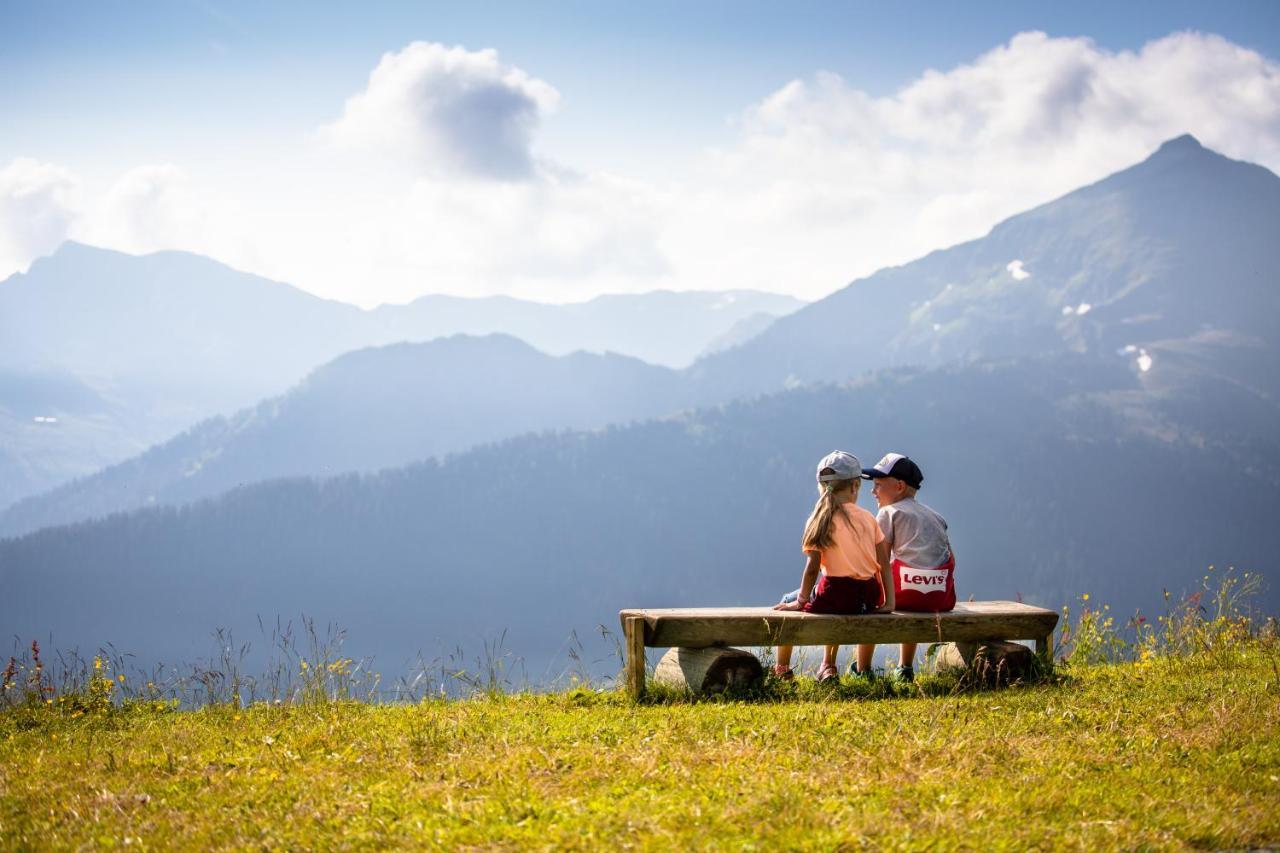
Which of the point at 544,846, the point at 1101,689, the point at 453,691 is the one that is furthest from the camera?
the point at 453,691

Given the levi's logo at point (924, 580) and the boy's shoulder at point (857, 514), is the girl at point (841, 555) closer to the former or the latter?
the boy's shoulder at point (857, 514)

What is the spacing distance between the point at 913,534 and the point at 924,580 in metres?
0.43


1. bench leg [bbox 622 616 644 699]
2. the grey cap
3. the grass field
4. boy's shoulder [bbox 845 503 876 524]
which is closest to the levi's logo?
boy's shoulder [bbox 845 503 876 524]

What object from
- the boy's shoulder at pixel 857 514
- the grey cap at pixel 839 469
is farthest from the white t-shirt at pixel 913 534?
the grey cap at pixel 839 469

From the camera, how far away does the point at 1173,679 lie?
30.1ft

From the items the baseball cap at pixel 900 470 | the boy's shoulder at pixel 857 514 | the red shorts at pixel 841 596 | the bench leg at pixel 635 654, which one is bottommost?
the bench leg at pixel 635 654

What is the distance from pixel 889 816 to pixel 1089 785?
4.53ft

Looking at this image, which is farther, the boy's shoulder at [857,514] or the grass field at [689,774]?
the boy's shoulder at [857,514]

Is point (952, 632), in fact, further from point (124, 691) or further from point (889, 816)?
point (124, 691)

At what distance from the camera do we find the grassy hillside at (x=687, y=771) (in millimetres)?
5012

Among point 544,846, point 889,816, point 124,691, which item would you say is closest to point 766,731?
point 889,816

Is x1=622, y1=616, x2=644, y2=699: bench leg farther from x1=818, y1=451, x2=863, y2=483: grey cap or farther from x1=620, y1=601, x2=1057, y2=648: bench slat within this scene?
x1=818, y1=451, x2=863, y2=483: grey cap

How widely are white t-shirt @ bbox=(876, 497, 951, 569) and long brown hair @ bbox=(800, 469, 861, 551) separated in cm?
64

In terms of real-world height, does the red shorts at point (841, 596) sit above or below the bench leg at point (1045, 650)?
above
